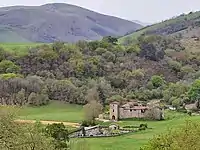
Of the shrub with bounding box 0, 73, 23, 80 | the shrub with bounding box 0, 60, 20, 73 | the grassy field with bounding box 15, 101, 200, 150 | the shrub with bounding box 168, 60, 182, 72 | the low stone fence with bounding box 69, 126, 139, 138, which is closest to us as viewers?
the grassy field with bounding box 15, 101, 200, 150

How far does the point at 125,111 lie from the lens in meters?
77.5

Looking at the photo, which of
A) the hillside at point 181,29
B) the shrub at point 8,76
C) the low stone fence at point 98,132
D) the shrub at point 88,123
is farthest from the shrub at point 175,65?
the low stone fence at point 98,132

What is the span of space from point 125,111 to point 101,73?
27468mm

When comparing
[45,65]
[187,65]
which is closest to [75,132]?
[45,65]

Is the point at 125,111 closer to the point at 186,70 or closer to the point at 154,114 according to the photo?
the point at 154,114

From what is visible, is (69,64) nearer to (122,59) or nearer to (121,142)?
(122,59)

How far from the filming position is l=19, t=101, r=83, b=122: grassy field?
245 ft

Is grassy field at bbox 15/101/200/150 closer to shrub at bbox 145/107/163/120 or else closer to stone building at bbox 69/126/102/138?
shrub at bbox 145/107/163/120

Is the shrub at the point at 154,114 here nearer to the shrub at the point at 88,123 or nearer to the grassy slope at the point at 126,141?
the grassy slope at the point at 126,141

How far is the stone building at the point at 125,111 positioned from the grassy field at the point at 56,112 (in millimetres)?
4913

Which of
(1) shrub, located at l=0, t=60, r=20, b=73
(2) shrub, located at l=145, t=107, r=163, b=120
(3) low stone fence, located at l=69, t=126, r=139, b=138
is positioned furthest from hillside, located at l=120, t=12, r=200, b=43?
(3) low stone fence, located at l=69, t=126, r=139, b=138

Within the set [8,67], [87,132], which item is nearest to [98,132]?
[87,132]

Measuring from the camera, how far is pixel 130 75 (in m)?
103

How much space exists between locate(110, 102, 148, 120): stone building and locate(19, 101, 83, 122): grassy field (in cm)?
491
